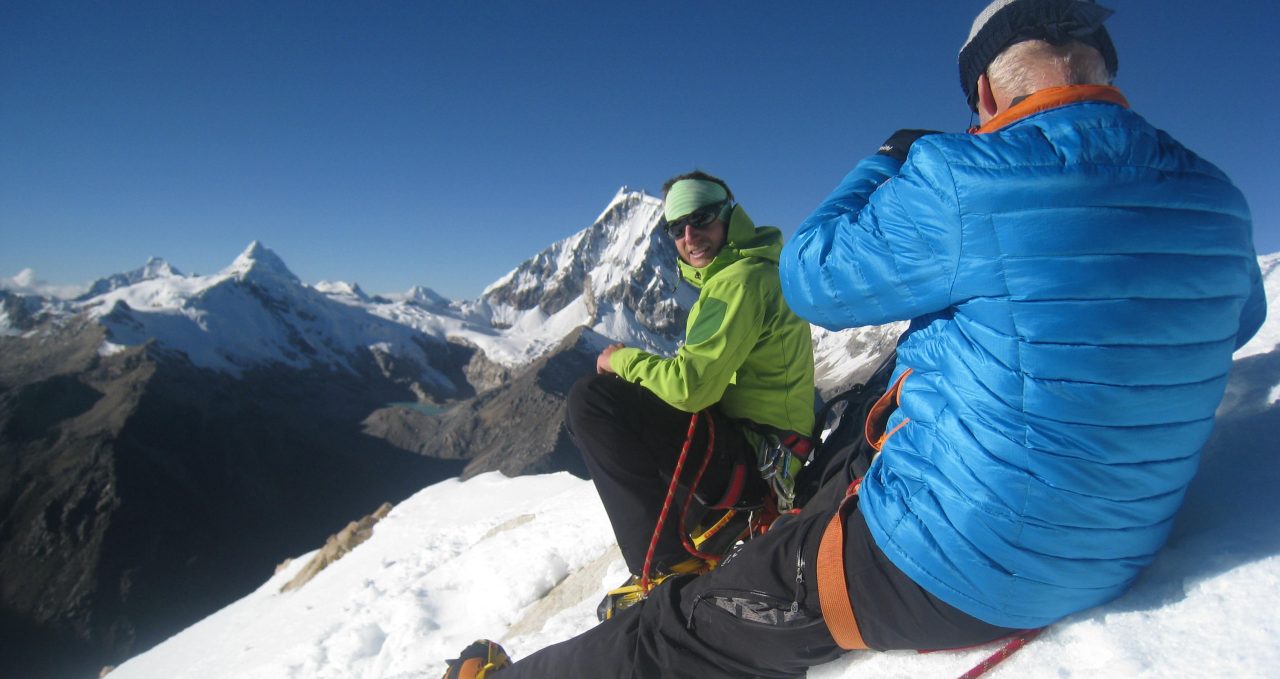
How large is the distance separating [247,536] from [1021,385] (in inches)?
4986

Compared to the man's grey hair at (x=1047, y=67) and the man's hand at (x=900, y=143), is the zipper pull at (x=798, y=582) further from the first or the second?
the man's grey hair at (x=1047, y=67)

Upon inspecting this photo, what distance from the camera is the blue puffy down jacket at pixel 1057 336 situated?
5.39 feet

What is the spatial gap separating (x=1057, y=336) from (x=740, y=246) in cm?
223

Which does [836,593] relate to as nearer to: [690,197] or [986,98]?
[986,98]

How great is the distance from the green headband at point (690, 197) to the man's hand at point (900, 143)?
1.32 m

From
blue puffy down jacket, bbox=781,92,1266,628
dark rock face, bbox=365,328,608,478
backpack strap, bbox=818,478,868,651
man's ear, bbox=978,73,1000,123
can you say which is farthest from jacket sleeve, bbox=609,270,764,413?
dark rock face, bbox=365,328,608,478

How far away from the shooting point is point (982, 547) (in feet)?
6.18

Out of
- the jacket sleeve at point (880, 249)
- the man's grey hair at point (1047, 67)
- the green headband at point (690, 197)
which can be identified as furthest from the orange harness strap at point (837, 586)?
the green headband at point (690, 197)

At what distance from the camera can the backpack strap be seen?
7.31 feet

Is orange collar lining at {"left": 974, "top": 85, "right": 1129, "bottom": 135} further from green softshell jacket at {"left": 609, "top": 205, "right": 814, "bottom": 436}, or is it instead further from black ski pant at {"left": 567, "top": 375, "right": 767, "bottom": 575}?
black ski pant at {"left": 567, "top": 375, "right": 767, "bottom": 575}

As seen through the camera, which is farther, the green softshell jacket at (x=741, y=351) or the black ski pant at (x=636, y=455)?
the black ski pant at (x=636, y=455)

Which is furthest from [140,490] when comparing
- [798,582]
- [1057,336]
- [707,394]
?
[1057,336]

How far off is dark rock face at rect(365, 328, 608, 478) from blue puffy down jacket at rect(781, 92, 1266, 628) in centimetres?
12100

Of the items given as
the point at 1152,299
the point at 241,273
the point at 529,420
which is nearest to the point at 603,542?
the point at 1152,299
